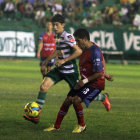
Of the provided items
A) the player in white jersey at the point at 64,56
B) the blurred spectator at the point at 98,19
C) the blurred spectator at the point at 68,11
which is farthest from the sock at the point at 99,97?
the blurred spectator at the point at 68,11

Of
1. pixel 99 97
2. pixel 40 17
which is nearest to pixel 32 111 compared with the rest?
pixel 99 97

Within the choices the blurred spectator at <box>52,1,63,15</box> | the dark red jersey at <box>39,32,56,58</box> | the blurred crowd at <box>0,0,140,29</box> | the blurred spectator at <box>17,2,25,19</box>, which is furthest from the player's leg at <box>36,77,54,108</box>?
the blurred spectator at <box>17,2,25,19</box>

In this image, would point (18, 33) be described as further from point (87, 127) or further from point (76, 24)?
point (87, 127)

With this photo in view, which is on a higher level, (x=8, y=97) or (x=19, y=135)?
(x=19, y=135)

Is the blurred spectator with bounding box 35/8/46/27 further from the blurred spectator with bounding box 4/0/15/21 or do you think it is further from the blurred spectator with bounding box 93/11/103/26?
the blurred spectator with bounding box 93/11/103/26

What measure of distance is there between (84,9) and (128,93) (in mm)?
27318

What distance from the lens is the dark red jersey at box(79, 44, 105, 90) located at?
9.91 m

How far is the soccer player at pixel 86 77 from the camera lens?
9.89 m

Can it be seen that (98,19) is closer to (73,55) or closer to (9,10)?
(9,10)

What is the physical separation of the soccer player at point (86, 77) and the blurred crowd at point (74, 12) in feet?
105

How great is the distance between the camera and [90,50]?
33.0ft

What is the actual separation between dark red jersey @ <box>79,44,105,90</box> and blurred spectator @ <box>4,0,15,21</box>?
32550 mm

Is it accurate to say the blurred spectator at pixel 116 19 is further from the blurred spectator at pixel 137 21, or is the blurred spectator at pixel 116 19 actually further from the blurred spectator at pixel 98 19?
the blurred spectator at pixel 137 21

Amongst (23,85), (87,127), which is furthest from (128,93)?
(87,127)
